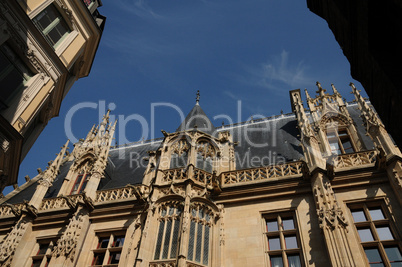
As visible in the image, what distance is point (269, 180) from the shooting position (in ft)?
37.9

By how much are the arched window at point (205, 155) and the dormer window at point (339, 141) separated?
210 inches

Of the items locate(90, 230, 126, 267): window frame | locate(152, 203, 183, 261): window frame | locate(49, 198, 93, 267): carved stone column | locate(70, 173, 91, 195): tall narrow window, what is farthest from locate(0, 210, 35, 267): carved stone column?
locate(152, 203, 183, 261): window frame

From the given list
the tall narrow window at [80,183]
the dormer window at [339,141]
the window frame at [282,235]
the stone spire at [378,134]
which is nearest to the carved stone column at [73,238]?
the tall narrow window at [80,183]

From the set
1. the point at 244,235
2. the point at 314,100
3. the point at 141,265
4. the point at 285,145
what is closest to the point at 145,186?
the point at 141,265

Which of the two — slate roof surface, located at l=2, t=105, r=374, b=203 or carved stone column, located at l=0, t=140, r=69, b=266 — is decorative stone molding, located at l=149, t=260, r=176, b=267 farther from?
carved stone column, located at l=0, t=140, r=69, b=266

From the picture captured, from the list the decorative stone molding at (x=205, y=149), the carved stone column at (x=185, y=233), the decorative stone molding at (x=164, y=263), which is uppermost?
the decorative stone molding at (x=205, y=149)

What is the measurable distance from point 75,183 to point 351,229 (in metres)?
12.7

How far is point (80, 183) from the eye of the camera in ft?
50.3

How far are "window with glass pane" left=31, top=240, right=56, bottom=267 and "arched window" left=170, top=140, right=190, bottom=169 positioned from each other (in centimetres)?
582

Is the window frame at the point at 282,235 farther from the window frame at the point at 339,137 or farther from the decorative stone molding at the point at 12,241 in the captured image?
the decorative stone molding at the point at 12,241

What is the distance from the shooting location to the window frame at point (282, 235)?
380 inches

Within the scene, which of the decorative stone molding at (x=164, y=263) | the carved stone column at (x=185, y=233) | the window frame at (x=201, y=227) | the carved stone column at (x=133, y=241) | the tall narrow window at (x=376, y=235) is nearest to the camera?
the tall narrow window at (x=376, y=235)

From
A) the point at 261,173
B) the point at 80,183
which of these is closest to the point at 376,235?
the point at 261,173

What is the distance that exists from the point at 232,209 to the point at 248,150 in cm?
520
